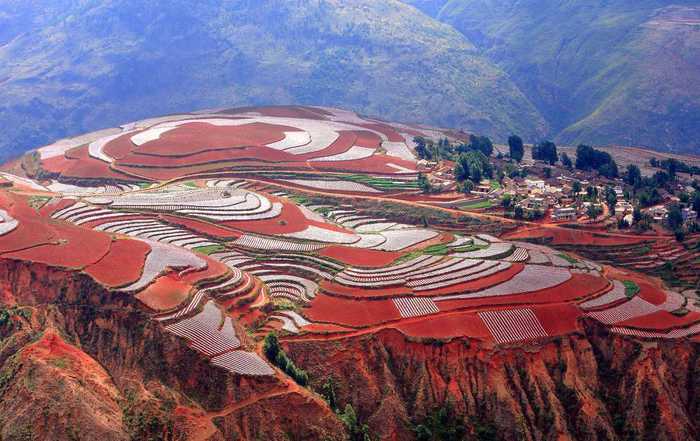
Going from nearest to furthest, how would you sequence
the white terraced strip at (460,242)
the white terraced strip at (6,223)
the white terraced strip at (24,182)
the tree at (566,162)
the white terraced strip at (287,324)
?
the white terraced strip at (287,324) < the white terraced strip at (6,223) < the white terraced strip at (460,242) < the white terraced strip at (24,182) < the tree at (566,162)

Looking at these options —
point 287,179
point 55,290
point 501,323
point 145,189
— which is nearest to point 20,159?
point 145,189

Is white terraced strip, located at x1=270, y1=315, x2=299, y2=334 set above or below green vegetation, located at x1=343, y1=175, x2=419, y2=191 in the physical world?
below

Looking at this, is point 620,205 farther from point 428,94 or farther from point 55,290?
point 428,94

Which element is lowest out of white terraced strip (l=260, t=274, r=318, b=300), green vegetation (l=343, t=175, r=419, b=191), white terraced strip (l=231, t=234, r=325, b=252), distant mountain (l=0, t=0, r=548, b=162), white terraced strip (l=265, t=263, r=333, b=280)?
white terraced strip (l=260, t=274, r=318, b=300)

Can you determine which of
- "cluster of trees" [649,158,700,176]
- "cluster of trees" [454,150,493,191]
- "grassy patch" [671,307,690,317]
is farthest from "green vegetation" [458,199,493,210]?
"cluster of trees" [649,158,700,176]

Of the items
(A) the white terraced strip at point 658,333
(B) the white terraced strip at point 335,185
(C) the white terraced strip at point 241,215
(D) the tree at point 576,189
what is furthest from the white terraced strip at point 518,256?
(B) the white terraced strip at point 335,185

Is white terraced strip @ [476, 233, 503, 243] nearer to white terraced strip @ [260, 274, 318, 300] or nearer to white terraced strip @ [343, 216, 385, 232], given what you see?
white terraced strip @ [343, 216, 385, 232]

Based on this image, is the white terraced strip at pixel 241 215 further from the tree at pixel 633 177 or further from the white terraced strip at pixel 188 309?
the tree at pixel 633 177
